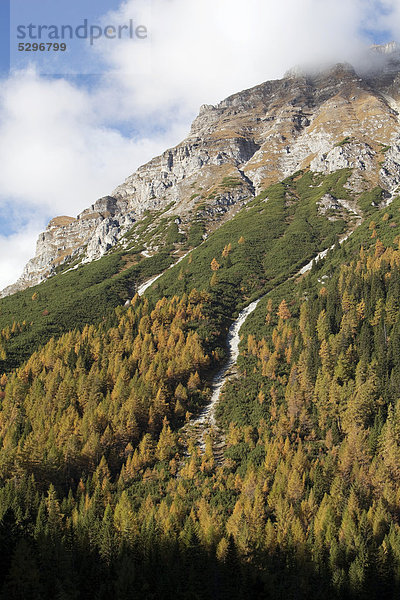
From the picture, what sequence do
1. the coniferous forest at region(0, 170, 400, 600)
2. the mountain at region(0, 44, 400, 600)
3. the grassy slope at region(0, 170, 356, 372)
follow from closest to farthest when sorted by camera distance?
the coniferous forest at region(0, 170, 400, 600), the mountain at region(0, 44, 400, 600), the grassy slope at region(0, 170, 356, 372)

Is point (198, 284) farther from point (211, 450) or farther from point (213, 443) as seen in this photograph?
point (211, 450)

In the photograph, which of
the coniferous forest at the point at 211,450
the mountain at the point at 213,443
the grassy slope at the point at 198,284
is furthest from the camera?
the grassy slope at the point at 198,284

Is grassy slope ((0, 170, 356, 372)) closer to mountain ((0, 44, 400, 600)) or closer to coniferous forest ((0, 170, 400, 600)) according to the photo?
mountain ((0, 44, 400, 600))

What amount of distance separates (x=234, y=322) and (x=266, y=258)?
46866mm

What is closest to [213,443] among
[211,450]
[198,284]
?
[211,450]

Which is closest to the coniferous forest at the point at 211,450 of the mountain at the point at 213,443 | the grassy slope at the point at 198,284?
the mountain at the point at 213,443

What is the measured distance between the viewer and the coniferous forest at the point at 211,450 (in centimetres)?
5769

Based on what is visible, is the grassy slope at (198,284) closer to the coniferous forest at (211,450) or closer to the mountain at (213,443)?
the mountain at (213,443)

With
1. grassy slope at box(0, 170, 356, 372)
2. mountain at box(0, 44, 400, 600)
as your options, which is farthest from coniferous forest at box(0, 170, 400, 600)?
grassy slope at box(0, 170, 356, 372)

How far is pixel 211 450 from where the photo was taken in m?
82.7

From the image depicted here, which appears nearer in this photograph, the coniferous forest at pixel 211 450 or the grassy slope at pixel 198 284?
the coniferous forest at pixel 211 450

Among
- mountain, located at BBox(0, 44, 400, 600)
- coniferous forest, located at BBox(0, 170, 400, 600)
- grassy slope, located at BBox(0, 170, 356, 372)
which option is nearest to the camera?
coniferous forest, located at BBox(0, 170, 400, 600)

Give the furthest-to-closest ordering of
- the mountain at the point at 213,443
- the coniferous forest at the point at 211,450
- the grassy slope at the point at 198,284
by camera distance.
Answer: the grassy slope at the point at 198,284
the mountain at the point at 213,443
the coniferous forest at the point at 211,450

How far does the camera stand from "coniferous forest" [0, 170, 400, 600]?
57688mm
